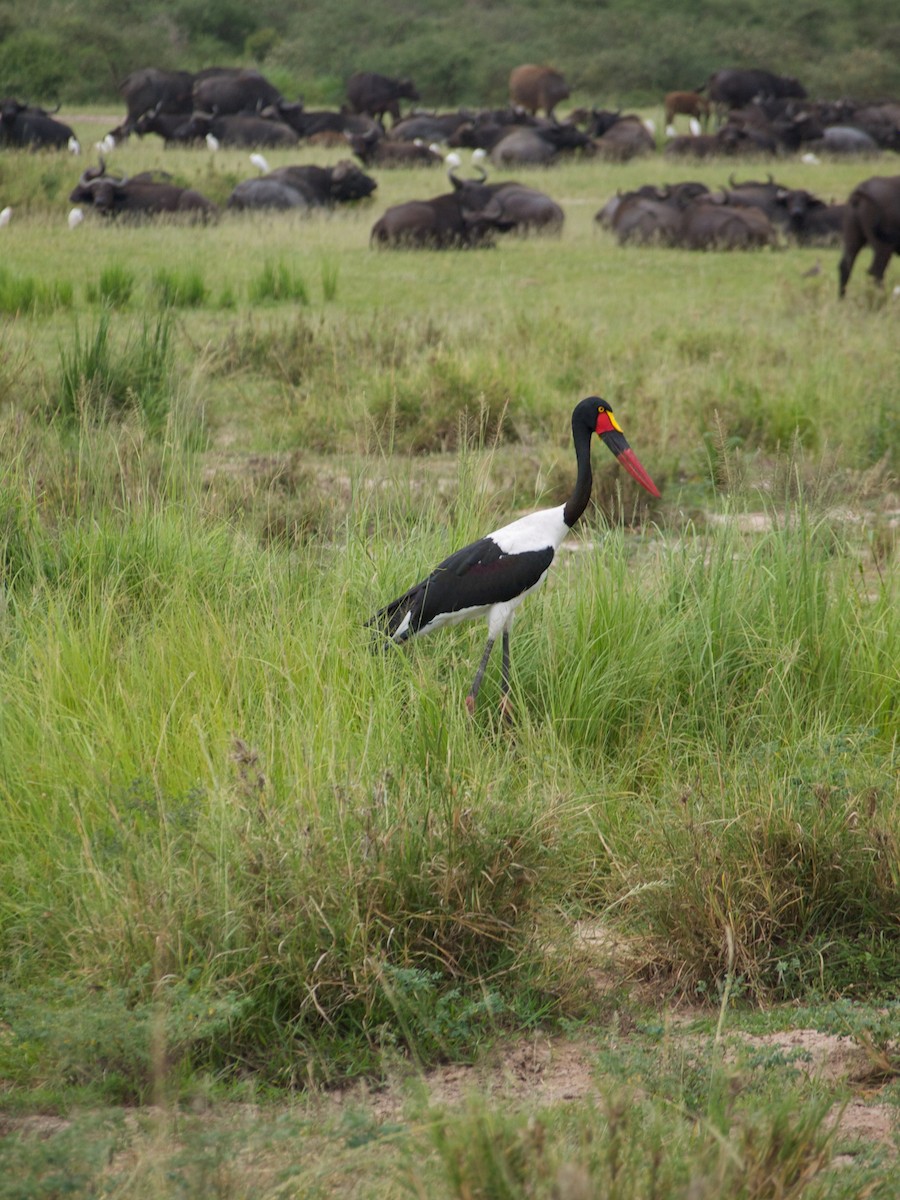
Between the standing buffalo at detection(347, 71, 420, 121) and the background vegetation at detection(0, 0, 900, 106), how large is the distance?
5233 mm

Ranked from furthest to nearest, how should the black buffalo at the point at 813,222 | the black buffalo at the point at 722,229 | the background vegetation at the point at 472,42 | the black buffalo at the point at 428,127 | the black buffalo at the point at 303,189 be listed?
the background vegetation at the point at 472,42 < the black buffalo at the point at 428,127 < the black buffalo at the point at 303,189 < the black buffalo at the point at 813,222 < the black buffalo at the point at 722,229

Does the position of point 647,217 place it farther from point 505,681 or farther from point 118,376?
point 505,681

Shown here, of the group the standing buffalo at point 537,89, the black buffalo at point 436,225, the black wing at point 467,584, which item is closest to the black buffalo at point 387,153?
the black buffalo at point 436,225

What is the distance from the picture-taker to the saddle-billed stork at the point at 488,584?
4328 millimetres

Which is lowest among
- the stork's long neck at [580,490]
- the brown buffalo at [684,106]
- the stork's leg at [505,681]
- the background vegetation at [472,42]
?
the stork's leg at [505,681]

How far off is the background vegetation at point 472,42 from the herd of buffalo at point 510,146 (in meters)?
5.13

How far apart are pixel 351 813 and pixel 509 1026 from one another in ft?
1.88

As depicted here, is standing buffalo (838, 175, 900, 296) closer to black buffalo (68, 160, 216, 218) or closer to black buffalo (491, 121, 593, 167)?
black buffalo (68, 160, 216, 218)

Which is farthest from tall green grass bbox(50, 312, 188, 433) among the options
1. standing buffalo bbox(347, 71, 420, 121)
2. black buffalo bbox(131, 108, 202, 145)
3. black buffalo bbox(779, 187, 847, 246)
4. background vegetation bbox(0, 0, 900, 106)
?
background vegetation bbox(0, 0, 900, 106)

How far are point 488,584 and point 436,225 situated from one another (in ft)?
40.0

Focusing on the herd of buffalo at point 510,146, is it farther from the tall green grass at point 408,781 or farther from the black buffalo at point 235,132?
the tall green grass at point 408,781

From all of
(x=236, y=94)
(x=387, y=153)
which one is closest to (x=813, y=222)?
(x=387, y=153)

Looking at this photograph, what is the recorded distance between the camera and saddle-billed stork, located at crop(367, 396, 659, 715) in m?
4.33

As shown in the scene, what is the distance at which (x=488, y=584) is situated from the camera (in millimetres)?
4340
